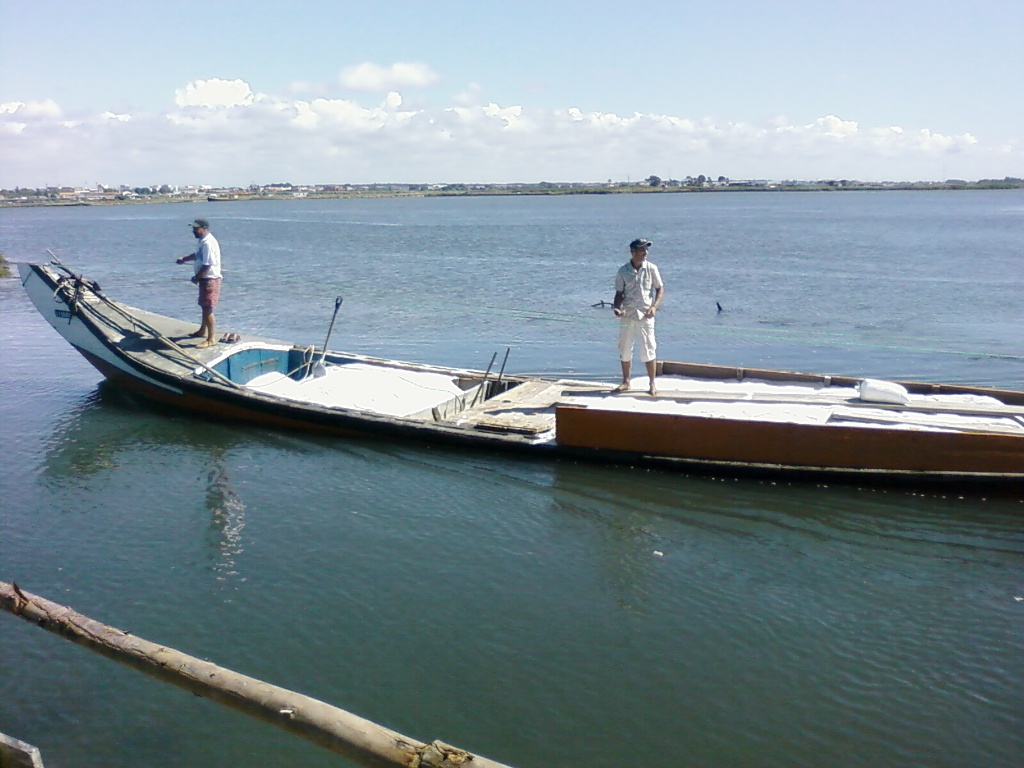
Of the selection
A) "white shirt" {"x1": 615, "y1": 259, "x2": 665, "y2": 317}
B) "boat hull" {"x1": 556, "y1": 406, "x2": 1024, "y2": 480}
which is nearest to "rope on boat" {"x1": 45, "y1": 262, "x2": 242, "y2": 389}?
"boat hull" {"x1": 556, "y1": 406, "x2": 1024, "y2": 480}

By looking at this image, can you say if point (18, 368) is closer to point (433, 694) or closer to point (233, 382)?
point (233, 382)

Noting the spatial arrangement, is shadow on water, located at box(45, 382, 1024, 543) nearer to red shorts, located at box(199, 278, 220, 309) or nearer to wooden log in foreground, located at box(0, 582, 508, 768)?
red shorts, located at box(199, 278, 220, 309)

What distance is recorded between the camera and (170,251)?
59.5 m

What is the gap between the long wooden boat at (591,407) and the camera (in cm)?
1110

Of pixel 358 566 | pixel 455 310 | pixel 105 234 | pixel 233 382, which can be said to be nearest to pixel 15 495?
pixel 233 382

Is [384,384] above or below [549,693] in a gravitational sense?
above

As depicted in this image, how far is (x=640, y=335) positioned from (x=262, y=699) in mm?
8836

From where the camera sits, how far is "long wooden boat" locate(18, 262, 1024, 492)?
11102 mm

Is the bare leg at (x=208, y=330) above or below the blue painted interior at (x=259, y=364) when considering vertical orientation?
above

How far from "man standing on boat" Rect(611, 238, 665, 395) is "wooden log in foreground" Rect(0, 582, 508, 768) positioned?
823cm

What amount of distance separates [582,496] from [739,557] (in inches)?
90.0

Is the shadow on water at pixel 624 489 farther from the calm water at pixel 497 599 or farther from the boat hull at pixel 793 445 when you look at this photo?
the boat hull at pixel 793 445

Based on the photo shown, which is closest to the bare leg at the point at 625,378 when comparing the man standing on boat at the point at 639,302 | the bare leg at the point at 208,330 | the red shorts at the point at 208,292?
the man standing on boat at the point at 639,302

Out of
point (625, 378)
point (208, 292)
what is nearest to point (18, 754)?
point (625, 378)
